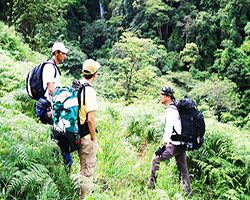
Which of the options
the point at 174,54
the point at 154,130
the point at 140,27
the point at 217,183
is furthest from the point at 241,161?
the point at 140,27

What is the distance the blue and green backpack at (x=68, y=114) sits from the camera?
3.46 meters

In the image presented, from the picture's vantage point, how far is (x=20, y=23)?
18.1 m

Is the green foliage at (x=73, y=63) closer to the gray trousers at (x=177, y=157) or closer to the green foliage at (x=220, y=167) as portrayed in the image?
the green foliage at (x=220, y=167)

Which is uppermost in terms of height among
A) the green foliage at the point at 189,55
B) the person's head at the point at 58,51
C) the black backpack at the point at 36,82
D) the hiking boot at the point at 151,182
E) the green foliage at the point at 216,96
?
the person's head at the point at 58,51

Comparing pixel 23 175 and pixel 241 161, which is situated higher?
pixel 23 175

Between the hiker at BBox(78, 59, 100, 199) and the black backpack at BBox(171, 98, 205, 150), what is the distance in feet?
3.72

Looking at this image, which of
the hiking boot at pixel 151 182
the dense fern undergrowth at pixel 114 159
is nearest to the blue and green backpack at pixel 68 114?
the dense fern undergrowth at pixel 114 159

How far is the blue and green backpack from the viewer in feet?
11.3

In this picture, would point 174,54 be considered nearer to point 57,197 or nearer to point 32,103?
point 32,103

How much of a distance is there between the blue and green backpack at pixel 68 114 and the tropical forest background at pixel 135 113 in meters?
0.34

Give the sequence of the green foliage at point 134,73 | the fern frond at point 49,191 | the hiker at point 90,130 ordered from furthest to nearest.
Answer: the green foliage at point 134,73
the hiker at point 90,130
the fern frond at point 49,191

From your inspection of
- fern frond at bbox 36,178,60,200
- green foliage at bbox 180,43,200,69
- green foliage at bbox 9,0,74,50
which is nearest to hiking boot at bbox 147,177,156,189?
fern frond at bbox 36,178,60,200

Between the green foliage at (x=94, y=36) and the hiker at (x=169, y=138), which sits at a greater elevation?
the hiker at (x=169, y=138)

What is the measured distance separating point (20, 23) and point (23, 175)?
1605 cm
